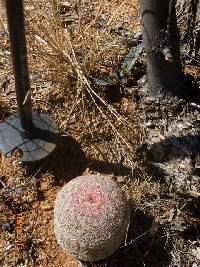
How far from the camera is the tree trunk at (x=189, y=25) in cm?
270

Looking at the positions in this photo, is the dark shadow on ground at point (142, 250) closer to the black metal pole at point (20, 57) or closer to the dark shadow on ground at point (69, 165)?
the dark shadow on ground at point (69, 165)

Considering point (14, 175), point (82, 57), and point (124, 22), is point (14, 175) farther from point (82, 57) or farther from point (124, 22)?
point (124, 22)

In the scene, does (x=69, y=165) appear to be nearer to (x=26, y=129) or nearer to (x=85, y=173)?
(x=85, y=173)

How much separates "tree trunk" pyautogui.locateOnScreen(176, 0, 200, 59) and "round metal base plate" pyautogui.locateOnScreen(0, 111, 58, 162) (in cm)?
85

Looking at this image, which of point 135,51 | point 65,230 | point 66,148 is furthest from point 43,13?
point 65,230

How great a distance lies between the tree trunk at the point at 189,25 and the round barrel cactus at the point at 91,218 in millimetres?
1041

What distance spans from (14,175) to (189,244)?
879 millimetres

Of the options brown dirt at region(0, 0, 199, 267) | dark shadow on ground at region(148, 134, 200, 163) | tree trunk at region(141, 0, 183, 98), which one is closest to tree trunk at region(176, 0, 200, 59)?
brown dirt at region(0, 0, 199, 267)

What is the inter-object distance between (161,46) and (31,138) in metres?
0.75

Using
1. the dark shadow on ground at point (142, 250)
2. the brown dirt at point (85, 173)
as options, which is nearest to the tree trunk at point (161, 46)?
the brown dirt at point (85, 173)

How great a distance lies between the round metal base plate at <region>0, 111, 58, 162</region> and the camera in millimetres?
2496

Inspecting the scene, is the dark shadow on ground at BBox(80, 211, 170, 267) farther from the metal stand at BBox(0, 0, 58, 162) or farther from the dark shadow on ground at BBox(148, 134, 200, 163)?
the metal stand at BBox(0, 0, 58, 162)

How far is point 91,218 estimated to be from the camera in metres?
2.06

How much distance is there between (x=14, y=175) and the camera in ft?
8.34
